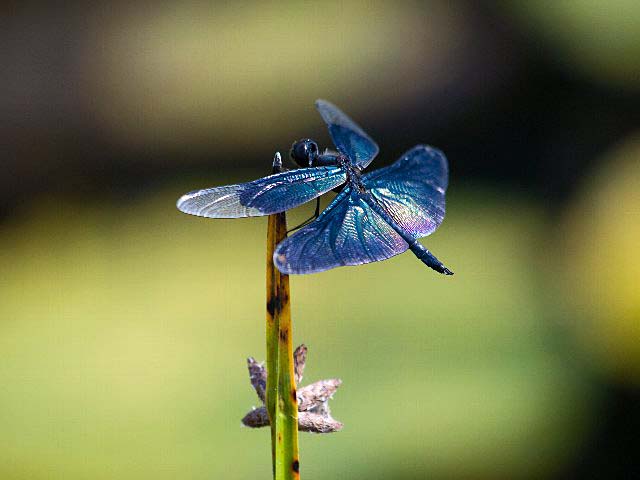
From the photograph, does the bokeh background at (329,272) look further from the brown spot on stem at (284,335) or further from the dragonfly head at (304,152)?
the brown spot on stem at (284,335)

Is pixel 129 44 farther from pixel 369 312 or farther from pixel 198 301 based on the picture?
pixel 369 312

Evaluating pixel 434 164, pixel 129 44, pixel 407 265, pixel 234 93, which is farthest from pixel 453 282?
pixel 434 164

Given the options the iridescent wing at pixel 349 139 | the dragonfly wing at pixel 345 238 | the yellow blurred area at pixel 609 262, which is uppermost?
the yellow blurred area at pixel 609 262

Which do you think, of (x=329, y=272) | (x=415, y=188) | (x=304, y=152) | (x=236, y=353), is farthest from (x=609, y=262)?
(x=304, y=152)

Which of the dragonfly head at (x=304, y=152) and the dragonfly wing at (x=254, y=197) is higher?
the dragonfly head at (x=304, y=152)

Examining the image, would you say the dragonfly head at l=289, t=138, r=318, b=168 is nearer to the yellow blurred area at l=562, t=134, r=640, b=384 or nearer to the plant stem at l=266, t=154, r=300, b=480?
the plant stem at l=266, t=154, r=300, b=480

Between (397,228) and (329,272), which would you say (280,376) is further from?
(329,272)

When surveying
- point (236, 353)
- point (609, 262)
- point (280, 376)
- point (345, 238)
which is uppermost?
point (609, 262)

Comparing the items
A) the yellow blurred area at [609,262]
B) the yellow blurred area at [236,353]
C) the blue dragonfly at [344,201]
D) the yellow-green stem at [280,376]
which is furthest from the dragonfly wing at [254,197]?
the yellow blurred area at [609,262]
